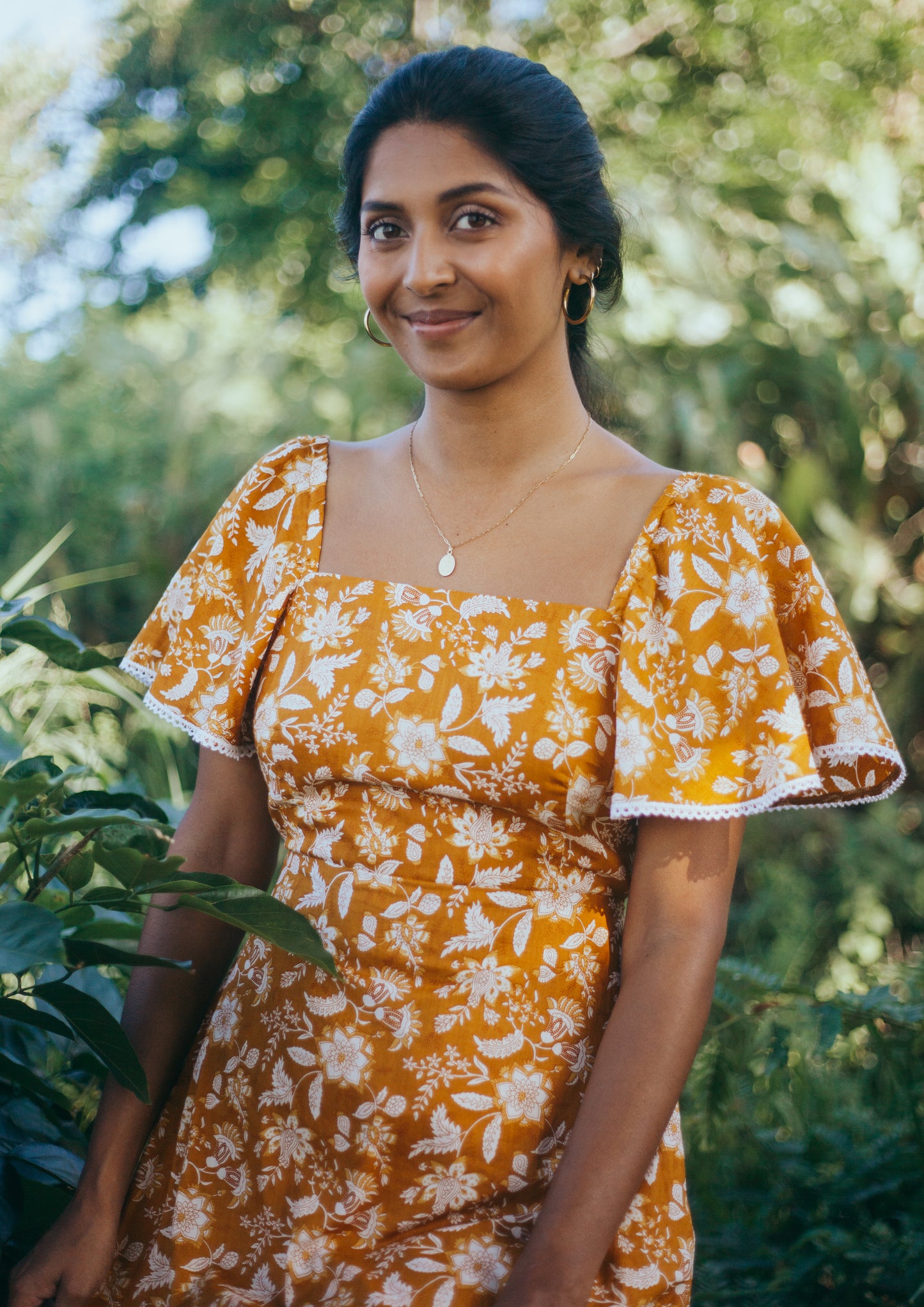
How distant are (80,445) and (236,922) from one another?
11.0 feet

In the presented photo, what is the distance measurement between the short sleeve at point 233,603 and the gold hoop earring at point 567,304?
14.3 inches

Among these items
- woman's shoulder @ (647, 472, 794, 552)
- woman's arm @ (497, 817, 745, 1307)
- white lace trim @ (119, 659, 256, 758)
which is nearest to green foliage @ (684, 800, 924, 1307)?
woman's arm @ (497, 817, 745, 1307)

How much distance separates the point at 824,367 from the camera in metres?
4.29

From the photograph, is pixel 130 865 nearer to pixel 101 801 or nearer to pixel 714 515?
pixel 101 801

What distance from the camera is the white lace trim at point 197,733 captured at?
4.73 ft

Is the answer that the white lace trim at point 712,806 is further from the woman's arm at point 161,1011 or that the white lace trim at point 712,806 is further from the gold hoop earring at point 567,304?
the gold hoop earring at point 567,304

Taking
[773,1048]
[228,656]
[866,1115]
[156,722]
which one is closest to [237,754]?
[228,656]

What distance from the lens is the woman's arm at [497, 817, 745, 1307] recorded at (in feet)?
3.73

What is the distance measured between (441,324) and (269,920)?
0.71 meters

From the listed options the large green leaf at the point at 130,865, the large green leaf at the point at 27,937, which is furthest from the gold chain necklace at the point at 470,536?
the large green leaf at the point at 27,937

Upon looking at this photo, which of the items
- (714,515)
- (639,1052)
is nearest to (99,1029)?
(639,1052)

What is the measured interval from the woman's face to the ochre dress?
0.27m

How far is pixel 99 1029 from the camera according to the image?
3.68 feet

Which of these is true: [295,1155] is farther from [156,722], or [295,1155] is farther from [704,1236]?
[156,722]
